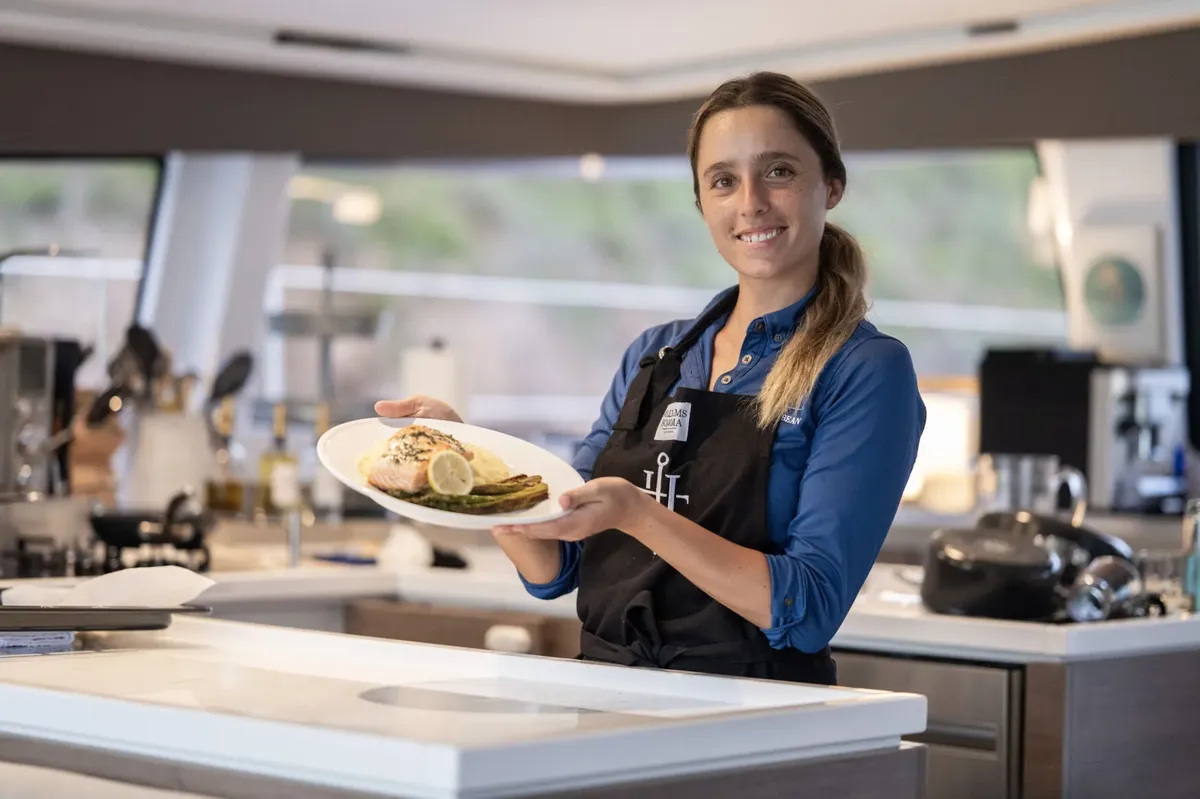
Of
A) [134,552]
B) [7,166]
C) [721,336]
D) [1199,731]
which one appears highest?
[7,166]

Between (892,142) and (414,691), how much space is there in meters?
3.80

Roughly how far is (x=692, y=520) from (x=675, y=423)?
0.14m

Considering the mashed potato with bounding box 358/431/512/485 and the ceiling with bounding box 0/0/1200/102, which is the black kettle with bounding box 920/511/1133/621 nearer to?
the mashed potato with bounding box 358/431/512/485

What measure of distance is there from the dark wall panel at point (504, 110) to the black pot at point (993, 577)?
2182mm

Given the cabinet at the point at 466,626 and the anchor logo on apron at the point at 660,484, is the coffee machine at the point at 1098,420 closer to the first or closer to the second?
the cabinet at the point at 466,626

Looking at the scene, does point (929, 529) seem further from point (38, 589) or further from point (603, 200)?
point (603, 200)

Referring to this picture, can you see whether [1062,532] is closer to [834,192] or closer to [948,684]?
[948,684]

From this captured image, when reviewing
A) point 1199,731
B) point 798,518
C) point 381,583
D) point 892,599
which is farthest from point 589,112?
point 798,518

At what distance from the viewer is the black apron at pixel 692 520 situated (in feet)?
6.00

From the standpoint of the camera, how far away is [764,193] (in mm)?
1865

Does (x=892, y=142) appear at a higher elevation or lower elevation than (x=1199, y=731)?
higher

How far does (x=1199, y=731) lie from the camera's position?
8.91ft

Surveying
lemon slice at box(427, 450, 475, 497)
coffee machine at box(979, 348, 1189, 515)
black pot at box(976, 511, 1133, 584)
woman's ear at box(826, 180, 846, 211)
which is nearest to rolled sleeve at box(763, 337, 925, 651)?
woman's ear at box(826, 180, 846, 211)

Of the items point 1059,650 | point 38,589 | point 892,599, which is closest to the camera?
point 38,589
